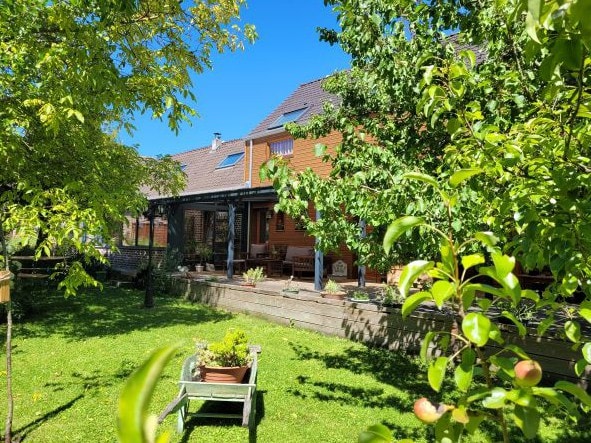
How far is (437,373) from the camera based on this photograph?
3.30ft

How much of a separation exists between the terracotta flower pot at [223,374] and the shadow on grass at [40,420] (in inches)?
77.0

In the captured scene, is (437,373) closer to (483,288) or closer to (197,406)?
(483,288)

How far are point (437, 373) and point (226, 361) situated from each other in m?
4.74

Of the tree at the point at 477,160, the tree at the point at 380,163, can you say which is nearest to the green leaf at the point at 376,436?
the tree at the point at 477,160

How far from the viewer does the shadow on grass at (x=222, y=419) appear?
5134mm

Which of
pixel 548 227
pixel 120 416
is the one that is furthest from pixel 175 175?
pixel 120 416

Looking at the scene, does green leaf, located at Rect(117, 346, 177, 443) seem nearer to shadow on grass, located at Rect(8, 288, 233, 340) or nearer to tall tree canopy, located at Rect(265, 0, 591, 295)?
tall tree canopy, located at Rect(265, 0, 591, 295)

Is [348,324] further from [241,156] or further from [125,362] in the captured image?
[241,156]

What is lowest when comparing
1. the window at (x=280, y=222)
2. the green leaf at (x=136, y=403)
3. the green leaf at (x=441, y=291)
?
the green leaf at (x=136, y=403)

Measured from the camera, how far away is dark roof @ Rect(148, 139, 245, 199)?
22.4m

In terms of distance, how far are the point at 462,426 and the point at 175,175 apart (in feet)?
47.7

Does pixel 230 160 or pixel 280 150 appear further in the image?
pixel 230 160

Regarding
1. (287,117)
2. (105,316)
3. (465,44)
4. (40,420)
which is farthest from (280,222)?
(40,420)

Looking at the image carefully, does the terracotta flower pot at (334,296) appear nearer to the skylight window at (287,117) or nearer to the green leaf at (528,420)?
Answer: the green leaf at (528,420)
